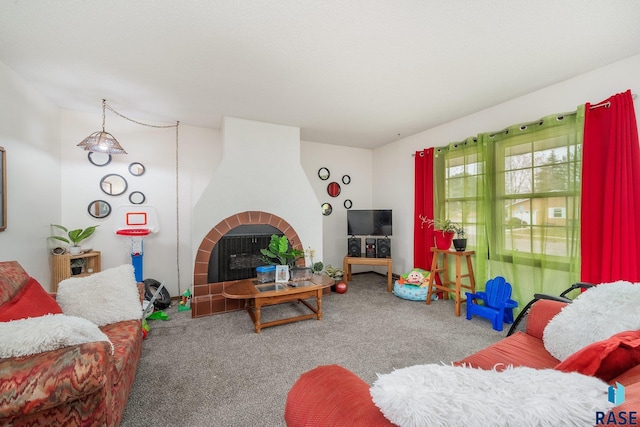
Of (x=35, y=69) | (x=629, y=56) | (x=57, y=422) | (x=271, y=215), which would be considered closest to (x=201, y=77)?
(x=35, y=69)

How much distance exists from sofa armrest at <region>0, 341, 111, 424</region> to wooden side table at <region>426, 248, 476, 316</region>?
3120mm

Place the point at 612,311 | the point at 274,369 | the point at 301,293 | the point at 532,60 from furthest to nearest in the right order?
the point at 301,293 → the point at 532,60 → the point at 274,369 → the point at 612,311

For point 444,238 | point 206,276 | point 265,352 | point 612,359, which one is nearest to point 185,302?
point 206,276

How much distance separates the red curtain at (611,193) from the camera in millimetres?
2010

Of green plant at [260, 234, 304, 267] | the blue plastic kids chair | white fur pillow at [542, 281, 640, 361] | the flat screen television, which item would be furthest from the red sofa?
the flat screen television

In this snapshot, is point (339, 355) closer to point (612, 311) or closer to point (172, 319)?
point (612, 311)

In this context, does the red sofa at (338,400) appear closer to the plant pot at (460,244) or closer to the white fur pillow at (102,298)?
the white fur pillow at (102,298)

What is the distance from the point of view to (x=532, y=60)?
2090 millimetres

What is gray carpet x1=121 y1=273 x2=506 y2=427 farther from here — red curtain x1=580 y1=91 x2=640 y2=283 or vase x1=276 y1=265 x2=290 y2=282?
red curtain x1=580 y1=91 x2=640 y2=283

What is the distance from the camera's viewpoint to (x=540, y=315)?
5.16ft

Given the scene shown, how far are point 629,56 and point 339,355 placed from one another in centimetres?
333

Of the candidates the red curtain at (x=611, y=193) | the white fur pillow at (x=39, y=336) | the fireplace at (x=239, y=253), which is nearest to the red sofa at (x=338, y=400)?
the white fur pillow at (x=39, y=336)

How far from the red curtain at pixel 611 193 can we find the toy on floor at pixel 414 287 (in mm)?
1582

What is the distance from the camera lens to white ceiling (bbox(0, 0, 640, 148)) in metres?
1.57
